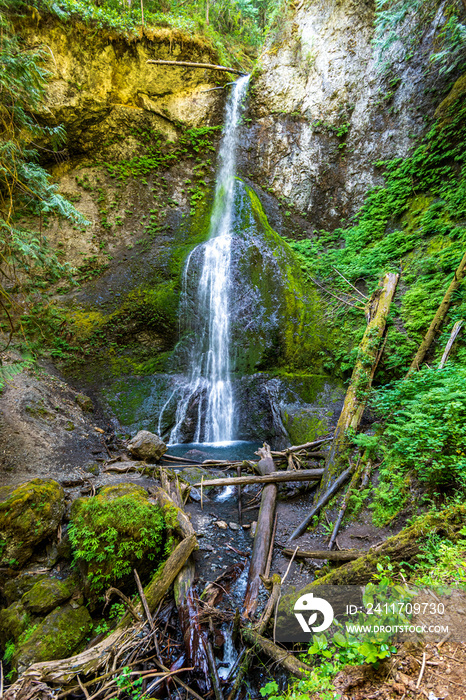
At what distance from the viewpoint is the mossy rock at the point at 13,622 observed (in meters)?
2.74

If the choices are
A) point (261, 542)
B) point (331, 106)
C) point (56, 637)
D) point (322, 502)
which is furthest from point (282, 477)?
point (331, 106)

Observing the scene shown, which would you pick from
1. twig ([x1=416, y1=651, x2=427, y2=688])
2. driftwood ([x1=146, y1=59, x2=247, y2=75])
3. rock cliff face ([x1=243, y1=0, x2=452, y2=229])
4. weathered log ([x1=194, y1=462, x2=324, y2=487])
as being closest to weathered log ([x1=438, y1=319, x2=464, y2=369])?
weathered log ([x1=194, y1=462, x2=324, y2=487])

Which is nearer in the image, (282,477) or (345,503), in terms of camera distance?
(345,503)

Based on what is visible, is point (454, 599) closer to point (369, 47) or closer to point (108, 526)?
point (108, 526)

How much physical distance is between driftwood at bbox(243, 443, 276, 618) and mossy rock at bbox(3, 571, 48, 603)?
7.74ft

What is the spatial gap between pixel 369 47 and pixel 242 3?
854cm

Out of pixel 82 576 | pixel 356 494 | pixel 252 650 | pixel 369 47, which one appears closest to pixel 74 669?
pixel 82 576

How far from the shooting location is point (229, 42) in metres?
15.3

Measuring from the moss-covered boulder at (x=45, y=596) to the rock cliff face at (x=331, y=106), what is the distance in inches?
534

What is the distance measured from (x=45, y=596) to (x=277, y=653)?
2.39 metres

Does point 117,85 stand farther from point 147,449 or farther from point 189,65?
point 147,449

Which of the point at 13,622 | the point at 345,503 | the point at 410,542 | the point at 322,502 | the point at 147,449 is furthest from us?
the point at 147,449

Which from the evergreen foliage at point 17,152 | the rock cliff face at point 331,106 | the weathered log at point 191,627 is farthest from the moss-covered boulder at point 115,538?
the rock cliff face at point 331,106

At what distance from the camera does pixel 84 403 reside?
342 inches
